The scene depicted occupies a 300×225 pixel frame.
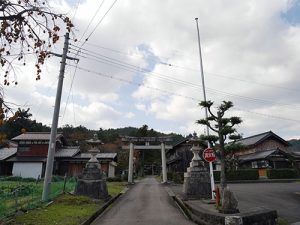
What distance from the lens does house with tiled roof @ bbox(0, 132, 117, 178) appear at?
41.1m

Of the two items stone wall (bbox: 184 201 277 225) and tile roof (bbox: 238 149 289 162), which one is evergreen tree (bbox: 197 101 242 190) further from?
tile roof (bbox: 238 149 289 162)

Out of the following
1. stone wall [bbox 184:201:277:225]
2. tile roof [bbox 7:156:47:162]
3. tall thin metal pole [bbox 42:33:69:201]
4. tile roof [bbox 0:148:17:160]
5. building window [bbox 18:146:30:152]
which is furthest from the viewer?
tile roof [bbox 0:148:17:160]

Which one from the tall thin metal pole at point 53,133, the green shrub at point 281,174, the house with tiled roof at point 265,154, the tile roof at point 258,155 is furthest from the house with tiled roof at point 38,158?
the tall thin metal pole at point 53,133

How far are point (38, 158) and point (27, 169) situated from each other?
2.04 metres

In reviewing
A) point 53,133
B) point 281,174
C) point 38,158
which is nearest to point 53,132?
point 53,133

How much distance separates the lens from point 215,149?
14.5 m

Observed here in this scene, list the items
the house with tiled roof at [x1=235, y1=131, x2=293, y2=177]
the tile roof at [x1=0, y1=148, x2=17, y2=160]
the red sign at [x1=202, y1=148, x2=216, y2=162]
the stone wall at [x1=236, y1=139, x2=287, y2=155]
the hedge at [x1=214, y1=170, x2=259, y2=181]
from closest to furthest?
the red sign at [x1=202, y1=148, x2=216, y2=162], the hedge at [x1=214, y1=170, x2=259, y2=181], the house with tiled roof at [x1=235, y1=131, x2=293, y2=177], the tile roof at [x1=0, y1=148, x2=17, y2=160], the stone wall at [x1=236, y1=139, x2=287, y2=155]

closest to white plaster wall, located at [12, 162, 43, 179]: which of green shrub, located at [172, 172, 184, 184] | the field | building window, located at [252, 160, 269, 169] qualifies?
green shrub, located at [172, 172, 184, 184]

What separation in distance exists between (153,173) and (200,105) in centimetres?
7724

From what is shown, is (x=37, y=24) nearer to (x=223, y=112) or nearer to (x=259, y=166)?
(x=223, y=112)

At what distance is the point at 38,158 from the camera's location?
1640 inches

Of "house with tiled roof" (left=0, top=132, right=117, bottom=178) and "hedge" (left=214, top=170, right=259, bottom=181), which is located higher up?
"house with tiled roof" (left=0, top=132, right=117, bottom=178)

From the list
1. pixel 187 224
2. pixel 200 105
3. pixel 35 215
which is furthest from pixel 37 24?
pixel 200 105

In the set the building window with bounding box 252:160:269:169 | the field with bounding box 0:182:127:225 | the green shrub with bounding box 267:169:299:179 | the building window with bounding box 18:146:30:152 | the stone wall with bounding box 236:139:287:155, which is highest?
the stone wall with bounding box 236:139:287:155
